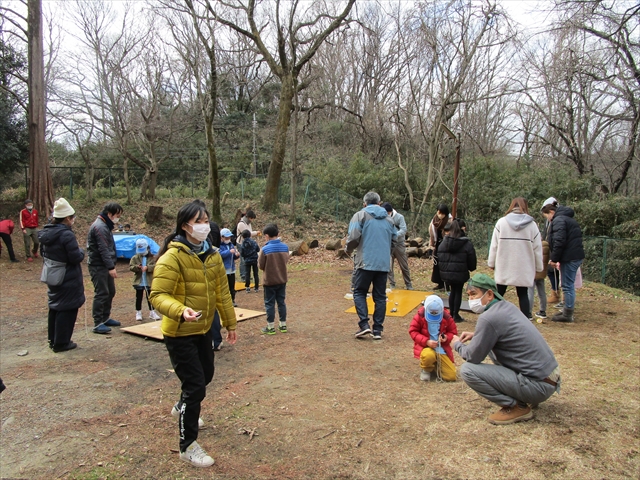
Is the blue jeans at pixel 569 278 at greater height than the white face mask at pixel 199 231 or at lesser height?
lesser

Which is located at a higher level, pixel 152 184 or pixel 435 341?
pixel 152 184

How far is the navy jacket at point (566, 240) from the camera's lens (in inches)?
268

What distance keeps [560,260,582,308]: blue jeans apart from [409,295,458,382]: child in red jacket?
3.24 meters

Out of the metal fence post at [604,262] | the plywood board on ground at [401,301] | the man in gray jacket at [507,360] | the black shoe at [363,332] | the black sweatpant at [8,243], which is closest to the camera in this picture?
the man in gray jacket at [507,360]

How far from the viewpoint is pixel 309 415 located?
13.1 feet

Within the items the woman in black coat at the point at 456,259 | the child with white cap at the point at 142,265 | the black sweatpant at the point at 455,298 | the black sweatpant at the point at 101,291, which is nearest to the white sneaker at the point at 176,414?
the black sweatpant at the point at 101,291

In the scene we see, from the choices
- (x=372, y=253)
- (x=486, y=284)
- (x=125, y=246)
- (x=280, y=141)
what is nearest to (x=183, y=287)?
(x=486, y=284)

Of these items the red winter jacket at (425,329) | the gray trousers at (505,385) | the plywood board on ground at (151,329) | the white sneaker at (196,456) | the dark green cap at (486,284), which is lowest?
the plywood board on ground at (151,329)

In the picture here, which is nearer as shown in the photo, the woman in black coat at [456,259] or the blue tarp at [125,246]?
the woman in black coat at [456,259]

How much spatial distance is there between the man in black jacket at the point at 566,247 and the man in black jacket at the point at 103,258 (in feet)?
20.6

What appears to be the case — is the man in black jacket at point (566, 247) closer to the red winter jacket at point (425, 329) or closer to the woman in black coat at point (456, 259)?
the woman in black coat at point (456, 259)

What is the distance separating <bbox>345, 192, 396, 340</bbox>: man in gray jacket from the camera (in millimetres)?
6016

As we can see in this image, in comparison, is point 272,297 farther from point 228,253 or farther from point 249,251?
point 249,251

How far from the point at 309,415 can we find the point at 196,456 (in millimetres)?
1099
